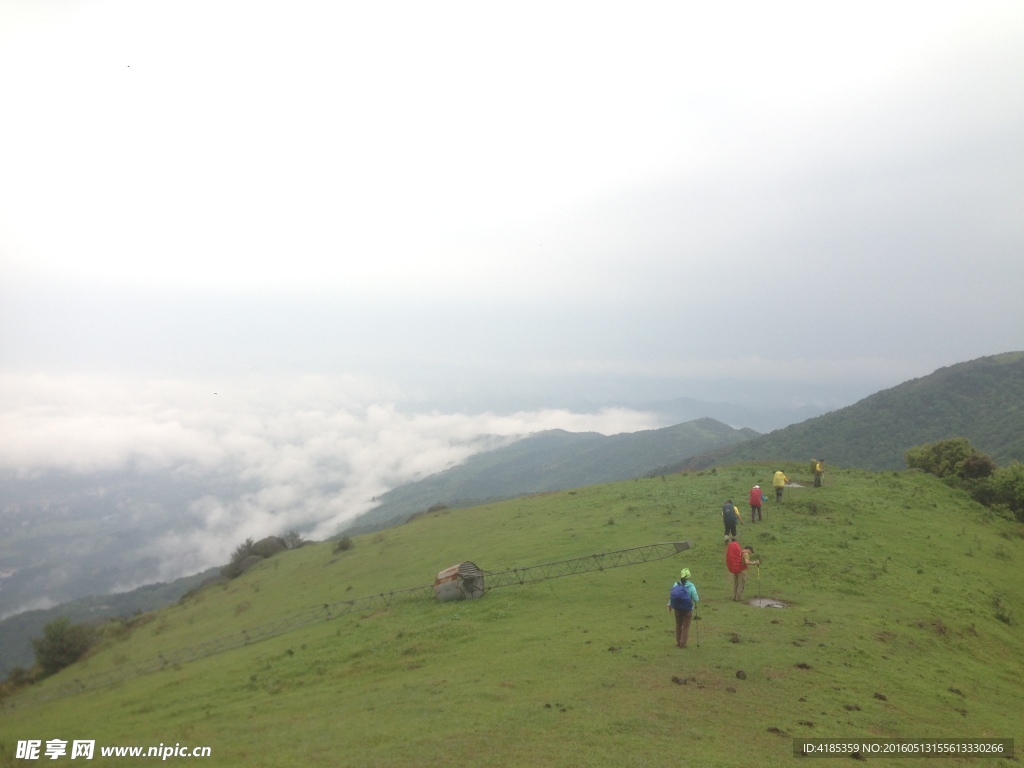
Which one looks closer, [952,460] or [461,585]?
[461,585]

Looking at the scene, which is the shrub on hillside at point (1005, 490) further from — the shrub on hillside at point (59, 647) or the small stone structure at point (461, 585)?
the shrub on hillside at point (59, 647)

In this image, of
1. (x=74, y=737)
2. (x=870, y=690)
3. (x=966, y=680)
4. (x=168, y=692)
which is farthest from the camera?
(x=168, y=692)

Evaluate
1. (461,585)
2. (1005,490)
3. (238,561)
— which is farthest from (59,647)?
(1005,490)

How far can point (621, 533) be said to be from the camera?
104 feet

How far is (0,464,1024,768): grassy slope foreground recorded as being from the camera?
12.0 metres

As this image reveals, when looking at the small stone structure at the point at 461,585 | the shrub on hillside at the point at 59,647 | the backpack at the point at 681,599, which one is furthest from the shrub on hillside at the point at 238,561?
the backpack at the point at 681,599

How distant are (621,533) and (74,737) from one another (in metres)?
25.3

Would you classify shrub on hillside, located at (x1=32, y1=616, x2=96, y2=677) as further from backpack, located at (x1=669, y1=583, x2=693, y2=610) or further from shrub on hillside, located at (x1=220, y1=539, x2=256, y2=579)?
backpack, located at (x1=669, y1=583, x2=693, y2=610)

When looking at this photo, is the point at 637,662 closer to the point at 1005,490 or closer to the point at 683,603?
the point at 683,603

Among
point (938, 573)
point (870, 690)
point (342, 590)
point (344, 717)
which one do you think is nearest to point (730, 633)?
point (870, 690)

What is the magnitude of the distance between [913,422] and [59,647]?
158643 millimetres

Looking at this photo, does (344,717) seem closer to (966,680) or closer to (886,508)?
(966,680)

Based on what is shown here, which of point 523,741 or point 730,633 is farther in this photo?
point 730,633

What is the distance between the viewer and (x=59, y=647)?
46.0m
